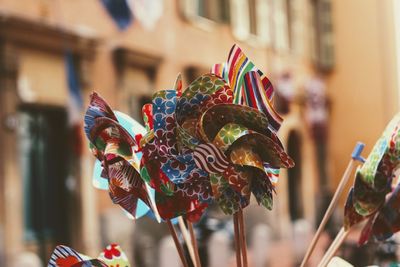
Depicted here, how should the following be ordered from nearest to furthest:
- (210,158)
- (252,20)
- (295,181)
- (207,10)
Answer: (210,158) < (207,10) < (252,20) < (295,181)

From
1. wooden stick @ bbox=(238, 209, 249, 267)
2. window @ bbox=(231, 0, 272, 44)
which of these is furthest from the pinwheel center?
window @ bbox=(231, 0, 272, 44)

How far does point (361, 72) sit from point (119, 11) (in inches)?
439

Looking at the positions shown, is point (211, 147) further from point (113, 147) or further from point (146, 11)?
point (146, 11)

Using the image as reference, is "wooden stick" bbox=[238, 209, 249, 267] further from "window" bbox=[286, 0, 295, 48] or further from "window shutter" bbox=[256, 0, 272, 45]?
"window" bbox=[286, 0, 295, 48]

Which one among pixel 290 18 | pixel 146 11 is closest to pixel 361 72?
pixel 290 18

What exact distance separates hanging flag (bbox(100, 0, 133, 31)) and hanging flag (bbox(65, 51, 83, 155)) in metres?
0.68

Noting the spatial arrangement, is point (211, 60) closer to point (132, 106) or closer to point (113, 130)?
point (132, 106)

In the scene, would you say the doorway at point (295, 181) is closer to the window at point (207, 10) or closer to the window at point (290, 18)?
the window at point (290, 18)

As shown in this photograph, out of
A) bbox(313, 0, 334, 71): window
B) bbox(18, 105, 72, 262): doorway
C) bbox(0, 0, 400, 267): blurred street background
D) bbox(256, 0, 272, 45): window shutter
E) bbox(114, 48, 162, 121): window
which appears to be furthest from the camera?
bbox(313, 0, 334, 71): window

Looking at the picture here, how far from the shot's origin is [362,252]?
529 centimetres

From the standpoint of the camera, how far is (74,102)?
27.0 ft

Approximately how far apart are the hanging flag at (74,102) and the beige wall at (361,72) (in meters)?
10.8

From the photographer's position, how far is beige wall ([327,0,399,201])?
18391 mm

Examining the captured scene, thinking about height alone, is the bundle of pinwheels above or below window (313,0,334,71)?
below
